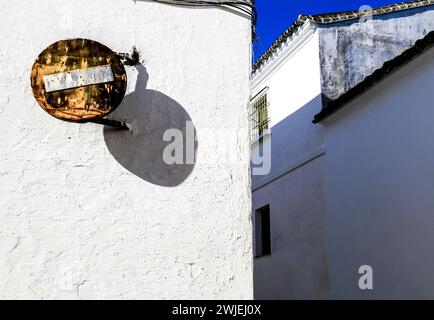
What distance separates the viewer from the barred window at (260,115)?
12997mm

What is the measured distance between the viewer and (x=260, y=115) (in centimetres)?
1323

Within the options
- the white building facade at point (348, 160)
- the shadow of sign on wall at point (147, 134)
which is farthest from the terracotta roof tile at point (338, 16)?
the shadow of sign on wall at point (147, 134)

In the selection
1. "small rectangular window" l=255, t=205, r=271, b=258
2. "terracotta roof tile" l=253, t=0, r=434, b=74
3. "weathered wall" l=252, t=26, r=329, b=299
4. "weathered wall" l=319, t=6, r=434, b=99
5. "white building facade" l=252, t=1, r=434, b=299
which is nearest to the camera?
"white building facade" l=252, t=1, r=434, b=299

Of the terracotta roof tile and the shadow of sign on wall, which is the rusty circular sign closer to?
the shadow of sign on wall

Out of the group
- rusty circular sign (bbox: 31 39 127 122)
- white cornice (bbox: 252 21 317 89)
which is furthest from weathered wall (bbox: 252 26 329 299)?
rusty circular sign (bbox: 31 39 127 122)

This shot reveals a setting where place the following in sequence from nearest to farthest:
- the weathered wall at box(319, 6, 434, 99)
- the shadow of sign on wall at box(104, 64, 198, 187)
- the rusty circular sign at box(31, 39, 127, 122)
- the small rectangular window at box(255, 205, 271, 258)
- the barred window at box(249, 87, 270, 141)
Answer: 1. the rusty circular sign at box(31, 39, 127, 122)
2. the shadow of sign on wall at box(104, 64, 198, 187)
3. the weathered wall at box(319, 6, 434, 99)
4. the small rectangular window at box(255, 205, 271, 258)
5. the barred window at box(249, 87, 270, 141)

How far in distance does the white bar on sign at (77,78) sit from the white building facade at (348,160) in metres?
4.61

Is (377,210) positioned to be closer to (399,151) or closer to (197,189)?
(399,151)

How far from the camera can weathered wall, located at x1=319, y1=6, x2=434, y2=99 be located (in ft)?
36.2

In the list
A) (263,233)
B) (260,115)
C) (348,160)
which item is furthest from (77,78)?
(260,115)

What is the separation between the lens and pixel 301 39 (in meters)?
11.8

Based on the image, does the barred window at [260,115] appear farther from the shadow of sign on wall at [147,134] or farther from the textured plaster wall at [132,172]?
the shadow of sign on wall at [147,134]

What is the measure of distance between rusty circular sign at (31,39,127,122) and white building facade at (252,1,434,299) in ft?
15.0
